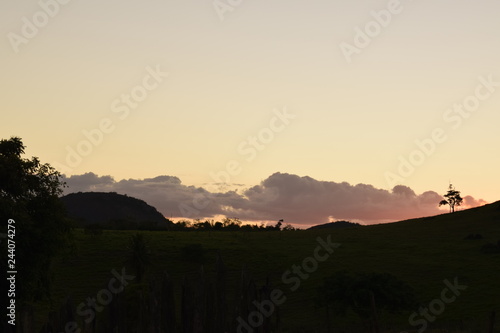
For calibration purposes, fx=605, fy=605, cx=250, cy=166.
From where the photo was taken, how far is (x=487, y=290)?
62969 millimetres

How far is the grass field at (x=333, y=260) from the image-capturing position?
60031mm

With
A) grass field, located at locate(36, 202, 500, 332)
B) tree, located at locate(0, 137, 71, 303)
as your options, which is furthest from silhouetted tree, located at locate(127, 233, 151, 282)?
tree, located at locate(0, 137, 71, 303)

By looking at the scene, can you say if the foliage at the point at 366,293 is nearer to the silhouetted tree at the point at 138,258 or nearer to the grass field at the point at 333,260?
the grass field at the point at 333,260

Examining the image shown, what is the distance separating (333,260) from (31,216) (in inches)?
2153

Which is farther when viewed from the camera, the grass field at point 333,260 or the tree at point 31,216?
the grass field at point 333,260

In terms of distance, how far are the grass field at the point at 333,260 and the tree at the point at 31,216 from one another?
1973 cm

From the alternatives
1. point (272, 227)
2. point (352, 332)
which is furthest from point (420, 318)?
point (272, 227)

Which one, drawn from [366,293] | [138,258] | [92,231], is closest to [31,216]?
[366,293]

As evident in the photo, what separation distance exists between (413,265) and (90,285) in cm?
3985

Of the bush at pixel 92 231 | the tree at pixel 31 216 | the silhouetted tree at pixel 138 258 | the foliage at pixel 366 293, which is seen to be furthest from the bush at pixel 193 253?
the tree at pixel 31 216

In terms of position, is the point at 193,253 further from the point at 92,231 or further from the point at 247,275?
the point at 247,275

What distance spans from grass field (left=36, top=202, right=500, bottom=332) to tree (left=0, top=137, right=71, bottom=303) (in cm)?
1973

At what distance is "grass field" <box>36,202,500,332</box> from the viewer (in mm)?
60031

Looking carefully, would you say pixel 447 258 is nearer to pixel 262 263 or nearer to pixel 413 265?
pixel 413 265
